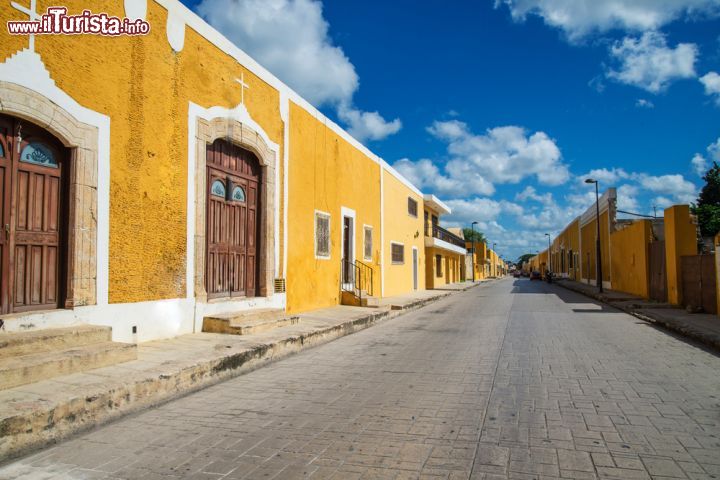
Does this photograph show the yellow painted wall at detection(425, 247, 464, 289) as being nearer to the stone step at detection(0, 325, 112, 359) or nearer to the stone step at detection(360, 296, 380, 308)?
the stone step at detection(360, 296, 380, 308)

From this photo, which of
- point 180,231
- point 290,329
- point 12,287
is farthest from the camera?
point 290,329

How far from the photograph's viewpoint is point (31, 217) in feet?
20.5

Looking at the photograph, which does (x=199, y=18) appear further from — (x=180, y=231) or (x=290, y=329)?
(x=290, y=329)

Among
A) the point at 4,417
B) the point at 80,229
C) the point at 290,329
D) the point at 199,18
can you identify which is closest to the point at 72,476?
the point at 4,417

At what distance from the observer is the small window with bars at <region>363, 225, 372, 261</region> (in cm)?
1911

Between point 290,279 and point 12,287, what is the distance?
7004mm

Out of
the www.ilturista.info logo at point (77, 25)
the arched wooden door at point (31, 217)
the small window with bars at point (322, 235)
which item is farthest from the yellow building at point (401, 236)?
the arched wooden door at point (31, 217)

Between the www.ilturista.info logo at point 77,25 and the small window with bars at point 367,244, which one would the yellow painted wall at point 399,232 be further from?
the www.ilturista.info logo at point 77,25

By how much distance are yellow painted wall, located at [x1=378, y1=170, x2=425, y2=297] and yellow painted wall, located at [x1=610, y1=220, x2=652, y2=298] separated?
34.5ft

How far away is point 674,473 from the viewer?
347 cm

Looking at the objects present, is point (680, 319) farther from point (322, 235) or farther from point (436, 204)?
point (436, 204)

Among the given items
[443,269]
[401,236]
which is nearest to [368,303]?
[401,236]

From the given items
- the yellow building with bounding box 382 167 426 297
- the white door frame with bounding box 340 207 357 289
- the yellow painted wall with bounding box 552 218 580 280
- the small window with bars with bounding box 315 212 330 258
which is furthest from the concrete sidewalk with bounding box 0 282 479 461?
the yellow painted wall with bounding box 552 218 580 280

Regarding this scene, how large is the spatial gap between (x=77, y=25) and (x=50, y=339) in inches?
161
